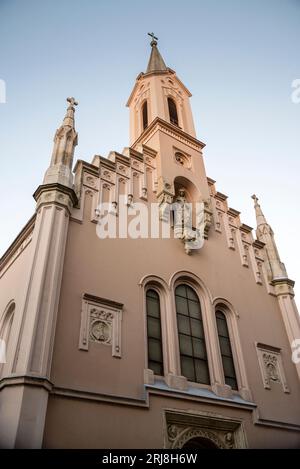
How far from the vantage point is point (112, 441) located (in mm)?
8172

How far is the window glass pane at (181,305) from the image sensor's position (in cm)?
1192

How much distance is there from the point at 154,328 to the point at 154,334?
0.18m

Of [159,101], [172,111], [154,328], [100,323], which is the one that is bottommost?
[100,323]

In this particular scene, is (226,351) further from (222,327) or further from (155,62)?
(155,62)

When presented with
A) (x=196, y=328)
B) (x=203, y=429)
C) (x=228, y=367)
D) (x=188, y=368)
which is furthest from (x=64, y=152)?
(x=203, y=429)

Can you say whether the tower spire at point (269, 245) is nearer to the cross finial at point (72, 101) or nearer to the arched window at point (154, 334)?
the arched window at point (154, 334)

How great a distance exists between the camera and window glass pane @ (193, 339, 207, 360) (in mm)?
11391

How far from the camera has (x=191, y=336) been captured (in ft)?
38.0

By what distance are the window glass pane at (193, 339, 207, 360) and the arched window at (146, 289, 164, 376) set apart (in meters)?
1.25

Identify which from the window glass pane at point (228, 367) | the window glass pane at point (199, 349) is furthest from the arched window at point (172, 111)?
the window glass pane at point (228, 367)

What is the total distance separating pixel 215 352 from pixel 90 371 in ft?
14.0
